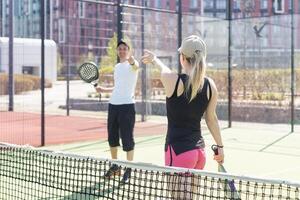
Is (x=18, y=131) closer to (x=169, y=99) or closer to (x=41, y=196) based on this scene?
(x=41, y=196)

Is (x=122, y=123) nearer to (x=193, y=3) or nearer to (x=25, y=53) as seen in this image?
(x=25, y=53)

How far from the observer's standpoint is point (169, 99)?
4043 mm

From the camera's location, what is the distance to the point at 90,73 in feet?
24.1

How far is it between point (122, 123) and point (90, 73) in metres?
0.78

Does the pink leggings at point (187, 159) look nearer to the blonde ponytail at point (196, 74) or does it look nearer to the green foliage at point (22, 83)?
the blonde ponytail at point (196, 74)

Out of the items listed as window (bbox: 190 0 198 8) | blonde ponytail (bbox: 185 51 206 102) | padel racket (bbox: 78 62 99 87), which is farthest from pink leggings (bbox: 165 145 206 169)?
window (bbox: 190 0 198 8)

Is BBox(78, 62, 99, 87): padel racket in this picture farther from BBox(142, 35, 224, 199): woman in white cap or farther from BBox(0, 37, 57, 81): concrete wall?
BBox(0, 37, 57, 81): concrete wall

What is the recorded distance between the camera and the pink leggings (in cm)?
404

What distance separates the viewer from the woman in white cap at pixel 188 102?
396 centimetres

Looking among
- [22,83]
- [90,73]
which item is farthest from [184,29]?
[90,73]

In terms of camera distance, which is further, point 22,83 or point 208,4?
point 208,4

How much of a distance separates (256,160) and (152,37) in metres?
8.85

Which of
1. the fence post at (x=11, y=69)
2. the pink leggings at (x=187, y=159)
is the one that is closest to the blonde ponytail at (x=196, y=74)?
the pink leggings at (x=187, y=159)

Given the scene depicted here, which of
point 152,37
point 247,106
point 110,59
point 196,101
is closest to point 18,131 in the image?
point 152,37
